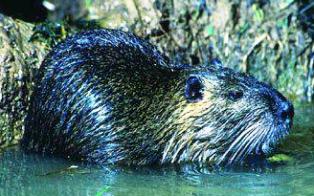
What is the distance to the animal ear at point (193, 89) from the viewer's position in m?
4.75

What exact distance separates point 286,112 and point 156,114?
0.90m

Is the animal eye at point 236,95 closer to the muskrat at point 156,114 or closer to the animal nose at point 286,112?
the muskrat at point 156,114

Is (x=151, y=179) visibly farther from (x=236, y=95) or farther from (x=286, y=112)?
(x=286, y=112)

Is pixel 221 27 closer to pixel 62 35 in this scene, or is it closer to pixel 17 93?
pixel 62 35

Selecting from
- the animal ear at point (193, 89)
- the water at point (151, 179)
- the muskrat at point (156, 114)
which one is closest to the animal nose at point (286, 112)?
the muskrat at point (156, 114)

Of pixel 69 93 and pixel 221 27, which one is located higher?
pixel 221 27

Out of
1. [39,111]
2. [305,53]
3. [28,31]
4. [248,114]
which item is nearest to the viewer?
[248,114]

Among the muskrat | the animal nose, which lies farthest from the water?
the animal nose

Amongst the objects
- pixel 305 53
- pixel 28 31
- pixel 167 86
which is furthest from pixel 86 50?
pixel 305 53

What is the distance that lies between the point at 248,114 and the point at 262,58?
228 centimetres

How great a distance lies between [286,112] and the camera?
4.66 metres

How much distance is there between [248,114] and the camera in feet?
15.5

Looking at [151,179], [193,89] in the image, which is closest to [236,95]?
[193,89]

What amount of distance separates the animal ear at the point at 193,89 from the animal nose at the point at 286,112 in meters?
0.57
